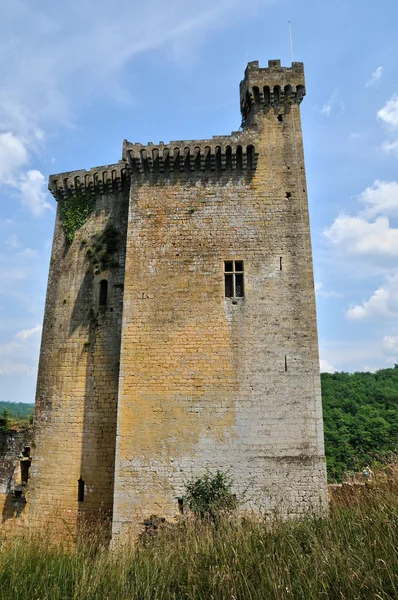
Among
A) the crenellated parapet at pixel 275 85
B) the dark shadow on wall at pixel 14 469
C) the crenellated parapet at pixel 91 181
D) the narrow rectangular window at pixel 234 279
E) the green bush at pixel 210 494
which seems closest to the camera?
the green bush at pixel 210 494

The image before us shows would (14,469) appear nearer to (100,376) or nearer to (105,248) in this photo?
(100,376)

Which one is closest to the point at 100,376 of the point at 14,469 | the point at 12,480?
the point at 14,469

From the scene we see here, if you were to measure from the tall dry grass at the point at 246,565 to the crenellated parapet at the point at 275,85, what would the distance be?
1141 centimetres

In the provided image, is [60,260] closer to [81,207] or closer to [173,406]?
[81,207]

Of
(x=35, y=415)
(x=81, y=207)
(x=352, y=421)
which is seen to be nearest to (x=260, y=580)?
(x=35, y=415)

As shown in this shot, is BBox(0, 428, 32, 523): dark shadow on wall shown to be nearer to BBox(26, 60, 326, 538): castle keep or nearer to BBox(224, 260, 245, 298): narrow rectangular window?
BBox(26, 60, 326, 538): castle keep

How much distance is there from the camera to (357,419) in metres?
37.9

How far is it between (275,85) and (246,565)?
1305cm

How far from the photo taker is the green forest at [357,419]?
32.2 meters

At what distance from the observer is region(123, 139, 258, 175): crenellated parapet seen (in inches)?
520

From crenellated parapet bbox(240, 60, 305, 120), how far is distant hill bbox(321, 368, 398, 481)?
889 inches

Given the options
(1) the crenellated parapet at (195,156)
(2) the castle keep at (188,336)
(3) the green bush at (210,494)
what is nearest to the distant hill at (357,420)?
(2) the castle keep at (188,336)

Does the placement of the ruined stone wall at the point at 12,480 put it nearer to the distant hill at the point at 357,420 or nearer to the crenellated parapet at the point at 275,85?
the crenellated parapet at the point at 275,85

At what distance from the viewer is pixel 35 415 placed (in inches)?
550
